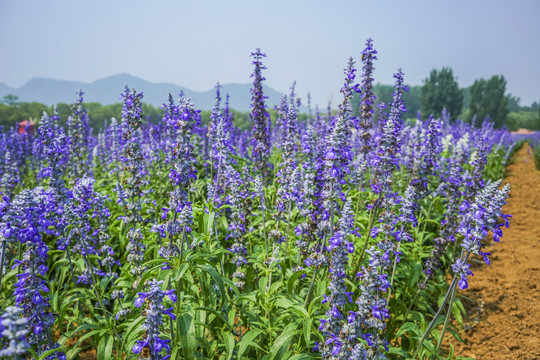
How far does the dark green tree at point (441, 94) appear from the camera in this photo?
8288 cm

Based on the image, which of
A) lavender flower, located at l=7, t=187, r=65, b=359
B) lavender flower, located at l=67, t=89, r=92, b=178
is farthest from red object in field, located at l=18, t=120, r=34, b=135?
lavender flower, located at l=7, t=187, r=65, b=359

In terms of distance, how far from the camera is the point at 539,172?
19875mm

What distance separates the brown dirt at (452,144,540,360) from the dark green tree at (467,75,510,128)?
80.7m

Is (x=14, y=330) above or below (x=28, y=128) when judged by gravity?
below

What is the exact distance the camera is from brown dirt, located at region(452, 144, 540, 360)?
5301mm

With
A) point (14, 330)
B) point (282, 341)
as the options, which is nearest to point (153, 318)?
point (14, 330)

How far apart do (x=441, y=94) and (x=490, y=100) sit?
1125cm

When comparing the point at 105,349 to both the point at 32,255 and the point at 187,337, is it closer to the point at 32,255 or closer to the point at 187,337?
the point at 187,337

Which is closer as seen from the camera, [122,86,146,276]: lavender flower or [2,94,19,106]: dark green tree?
[122,86,146,276]: lavender flower

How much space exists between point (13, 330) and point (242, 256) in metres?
3.60

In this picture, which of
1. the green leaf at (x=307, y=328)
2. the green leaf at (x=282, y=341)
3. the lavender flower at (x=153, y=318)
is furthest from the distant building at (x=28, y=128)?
the green leaf at (x=307, y=328)

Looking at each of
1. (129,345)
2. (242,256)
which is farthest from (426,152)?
(129,345)

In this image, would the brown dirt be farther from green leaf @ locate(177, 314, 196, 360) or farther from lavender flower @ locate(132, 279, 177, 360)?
lavender flower @ locate(132, 279, 177, 360)

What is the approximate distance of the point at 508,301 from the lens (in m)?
6.55
